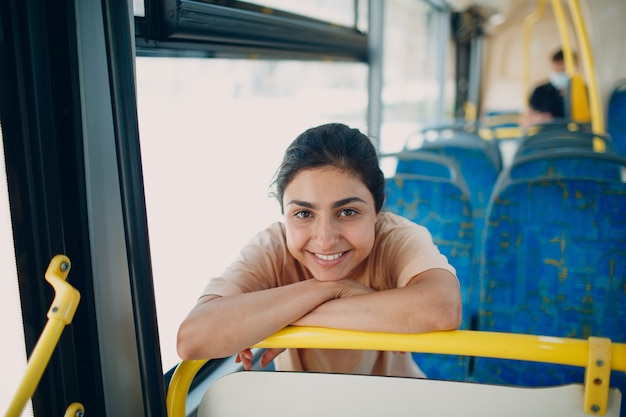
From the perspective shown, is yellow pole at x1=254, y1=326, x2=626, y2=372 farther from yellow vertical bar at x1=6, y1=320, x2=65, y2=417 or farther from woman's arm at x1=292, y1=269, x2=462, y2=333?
yellow vertical bar at x1=6, y1=320, x2=65, y2=417

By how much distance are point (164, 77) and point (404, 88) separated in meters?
4.67

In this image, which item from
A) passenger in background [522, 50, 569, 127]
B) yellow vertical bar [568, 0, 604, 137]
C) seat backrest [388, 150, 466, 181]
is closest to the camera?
seat backrest [388, 150, 466, 181]

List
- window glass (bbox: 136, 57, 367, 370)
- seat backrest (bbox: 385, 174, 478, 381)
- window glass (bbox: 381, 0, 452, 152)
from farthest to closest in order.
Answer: window glass (bbox: 381, 0, 452, 152) → seat backrest (bbox: 385, 174, 478, 381) → window glass (bbox: 136, 57, 367, 370)

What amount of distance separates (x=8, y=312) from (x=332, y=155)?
2.21 feet

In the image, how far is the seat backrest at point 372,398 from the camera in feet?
2.81

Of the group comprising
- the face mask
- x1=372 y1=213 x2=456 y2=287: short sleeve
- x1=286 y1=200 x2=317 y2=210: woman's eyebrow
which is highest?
the face mask

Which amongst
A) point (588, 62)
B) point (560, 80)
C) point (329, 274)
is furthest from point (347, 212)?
point (560, 80)

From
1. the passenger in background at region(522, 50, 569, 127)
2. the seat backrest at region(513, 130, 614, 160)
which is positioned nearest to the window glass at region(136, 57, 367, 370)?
the seat backrest at region(513, 130, 614, 160)

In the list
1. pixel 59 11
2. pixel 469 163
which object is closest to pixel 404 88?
pixel 469 163

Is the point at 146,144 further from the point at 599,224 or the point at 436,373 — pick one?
the point at 599,224

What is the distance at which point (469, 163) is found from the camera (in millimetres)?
2406

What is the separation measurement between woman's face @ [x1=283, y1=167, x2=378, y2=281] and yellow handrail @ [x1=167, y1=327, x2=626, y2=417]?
6.1 inches

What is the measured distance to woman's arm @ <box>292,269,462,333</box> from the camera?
0.95 meters

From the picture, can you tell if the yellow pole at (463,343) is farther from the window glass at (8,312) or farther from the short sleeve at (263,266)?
the window glass at (8,312)
